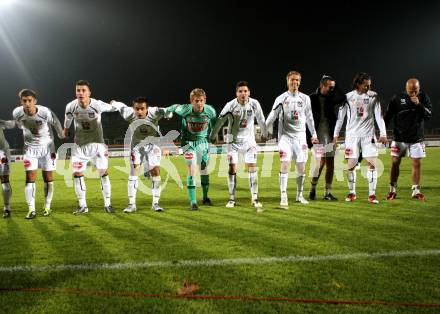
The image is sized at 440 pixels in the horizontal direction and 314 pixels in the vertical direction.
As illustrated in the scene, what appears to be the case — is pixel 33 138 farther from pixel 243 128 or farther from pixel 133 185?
pixel 243 128

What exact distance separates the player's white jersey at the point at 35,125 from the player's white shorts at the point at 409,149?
6.56 m

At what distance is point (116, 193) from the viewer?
10641 mm

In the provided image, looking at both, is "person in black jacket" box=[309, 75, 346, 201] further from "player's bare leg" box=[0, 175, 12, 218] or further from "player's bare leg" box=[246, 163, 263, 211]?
"player's bare leg" box=[0, 175, 12, 218]

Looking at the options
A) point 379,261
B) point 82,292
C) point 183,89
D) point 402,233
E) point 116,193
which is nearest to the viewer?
point 82,292

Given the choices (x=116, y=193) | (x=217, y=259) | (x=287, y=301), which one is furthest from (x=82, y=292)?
(x=116, y=193)

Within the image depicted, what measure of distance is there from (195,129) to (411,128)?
170 inches

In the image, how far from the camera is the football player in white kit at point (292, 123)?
7.75m

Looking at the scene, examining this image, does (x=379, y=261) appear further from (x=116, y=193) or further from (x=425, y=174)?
(x=425, y=174)

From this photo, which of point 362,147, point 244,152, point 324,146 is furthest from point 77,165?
point 362,147

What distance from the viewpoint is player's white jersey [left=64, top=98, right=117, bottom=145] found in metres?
7.40

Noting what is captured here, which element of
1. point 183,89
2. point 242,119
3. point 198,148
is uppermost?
point 183,89

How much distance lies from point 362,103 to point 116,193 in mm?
6462

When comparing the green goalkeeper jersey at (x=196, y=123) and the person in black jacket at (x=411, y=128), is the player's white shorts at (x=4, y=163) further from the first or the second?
the person in black jacket at (x=411, y=128)

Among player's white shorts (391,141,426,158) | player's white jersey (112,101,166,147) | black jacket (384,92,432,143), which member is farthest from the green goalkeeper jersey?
player's white shorts (391,141,426,158)
